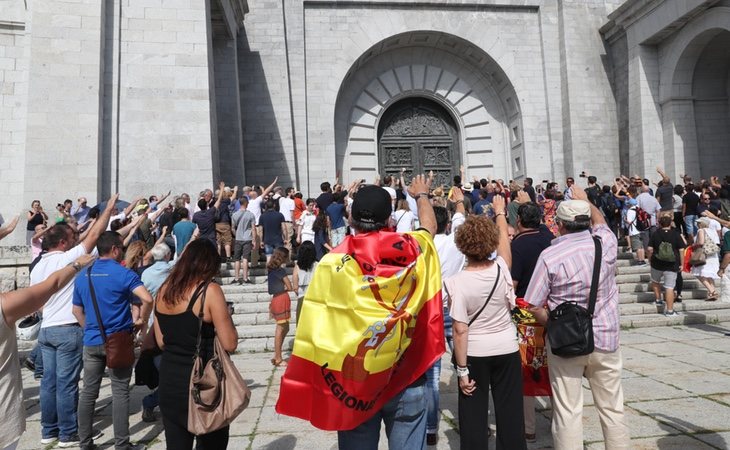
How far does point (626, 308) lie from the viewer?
924 cm

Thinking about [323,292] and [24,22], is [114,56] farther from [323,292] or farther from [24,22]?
[323,292]

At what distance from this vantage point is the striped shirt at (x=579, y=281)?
11.0ft

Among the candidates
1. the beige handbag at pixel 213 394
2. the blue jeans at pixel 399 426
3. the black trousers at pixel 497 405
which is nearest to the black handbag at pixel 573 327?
the black trousers at pixel 497 405

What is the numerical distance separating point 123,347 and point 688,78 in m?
18.2

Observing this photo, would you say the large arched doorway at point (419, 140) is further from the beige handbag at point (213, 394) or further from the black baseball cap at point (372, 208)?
the black baseball cap at point (372, 208)

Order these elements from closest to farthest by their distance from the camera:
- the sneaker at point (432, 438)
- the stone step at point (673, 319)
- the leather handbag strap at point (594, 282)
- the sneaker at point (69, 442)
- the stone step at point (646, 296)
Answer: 1. the leather handbag strap at point (594, 282)
2. the sneaker at point (432, 438)
3. the sneaker at point (69, 442)
4. the stone step at point (673, 319)
5. the stone step at point (646, 296)

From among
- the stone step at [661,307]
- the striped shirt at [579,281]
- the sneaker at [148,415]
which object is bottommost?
the sneaker at [148,415]

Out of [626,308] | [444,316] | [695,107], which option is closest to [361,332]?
[444,316]

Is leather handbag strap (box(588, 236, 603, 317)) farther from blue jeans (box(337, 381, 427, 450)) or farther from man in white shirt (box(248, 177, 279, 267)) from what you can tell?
man in white shirt (box(248, 177, 279, 267))

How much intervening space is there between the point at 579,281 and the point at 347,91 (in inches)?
672

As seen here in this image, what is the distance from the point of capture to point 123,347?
425cm

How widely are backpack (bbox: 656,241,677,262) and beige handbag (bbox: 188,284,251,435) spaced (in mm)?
7942

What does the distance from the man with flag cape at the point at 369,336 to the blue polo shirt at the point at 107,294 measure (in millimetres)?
2380

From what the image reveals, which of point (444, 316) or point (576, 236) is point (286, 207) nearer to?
point (444, 316)
